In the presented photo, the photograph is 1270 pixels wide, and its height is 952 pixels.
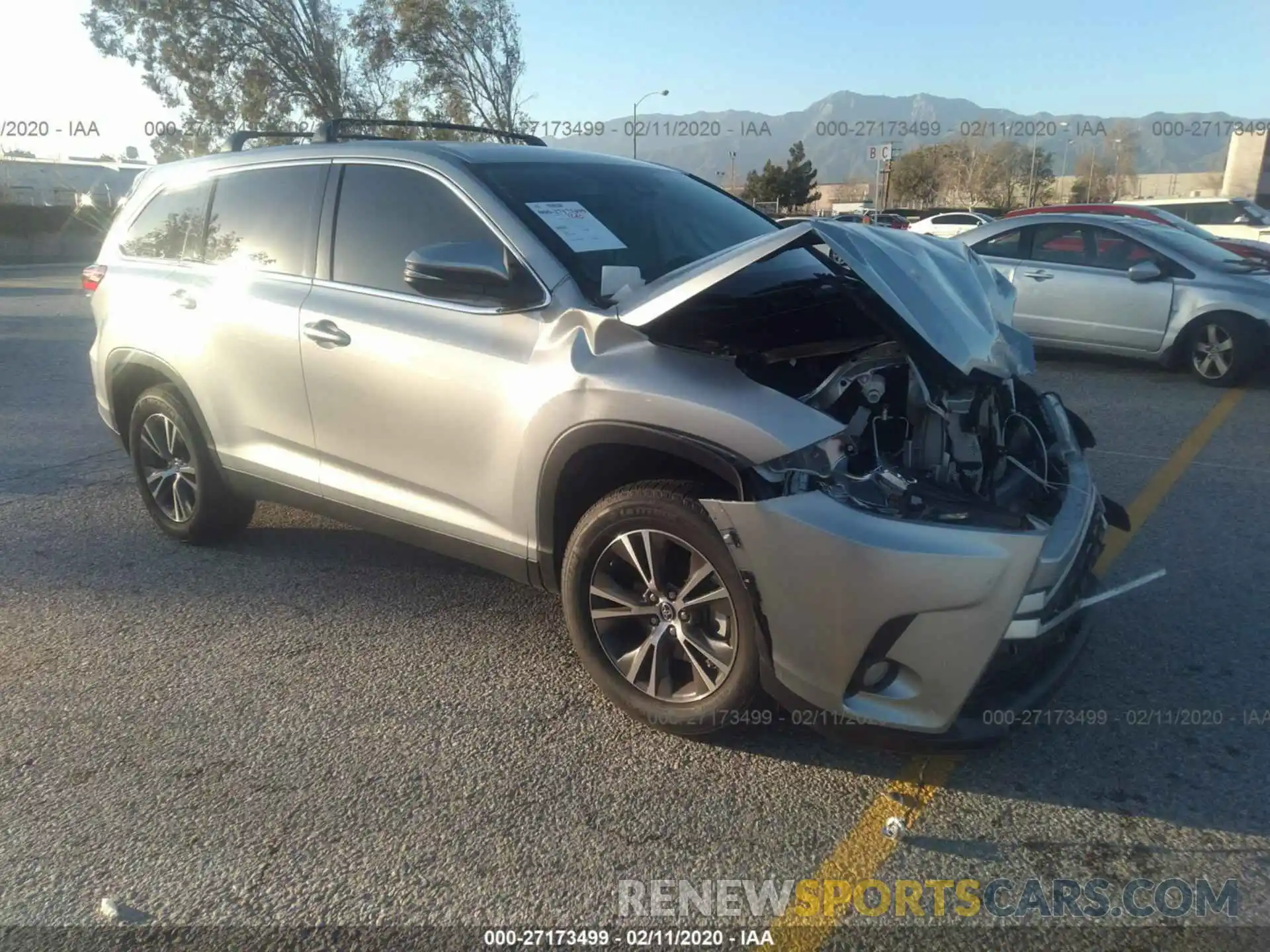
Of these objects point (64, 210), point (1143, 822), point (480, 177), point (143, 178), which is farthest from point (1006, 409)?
point (64, 210)

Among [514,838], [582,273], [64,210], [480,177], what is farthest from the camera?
[64,210]

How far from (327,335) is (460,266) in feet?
2.99

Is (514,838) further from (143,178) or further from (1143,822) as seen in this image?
(143,178)

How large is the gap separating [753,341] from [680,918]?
1645 millimetres

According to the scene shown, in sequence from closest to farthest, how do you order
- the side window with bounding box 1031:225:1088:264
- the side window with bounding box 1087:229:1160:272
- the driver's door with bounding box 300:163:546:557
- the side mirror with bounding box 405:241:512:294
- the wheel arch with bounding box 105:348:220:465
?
the side mirror with bounding box 405:241:512:294 < the driver's door with bounding box 300:163:546:557 < the wheel arch with bounding box 105:348:220:465 < the side window with bounding box 1087:229:1160:272 < the side window with bounding box 1031:225:1088:264

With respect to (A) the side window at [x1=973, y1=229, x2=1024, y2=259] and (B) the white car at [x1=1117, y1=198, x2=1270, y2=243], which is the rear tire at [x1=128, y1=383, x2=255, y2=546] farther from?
(B) the white car at [x1=1117, y1=198, x2=1270, y2=243]

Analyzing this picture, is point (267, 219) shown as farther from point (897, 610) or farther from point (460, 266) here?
point (897, 610)

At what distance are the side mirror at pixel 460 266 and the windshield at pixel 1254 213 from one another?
26.0 meters

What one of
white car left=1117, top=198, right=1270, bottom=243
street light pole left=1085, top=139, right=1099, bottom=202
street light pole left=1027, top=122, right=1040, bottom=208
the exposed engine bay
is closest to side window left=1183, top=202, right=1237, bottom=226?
white car left=1117, top=198, right=1270, bottom=243

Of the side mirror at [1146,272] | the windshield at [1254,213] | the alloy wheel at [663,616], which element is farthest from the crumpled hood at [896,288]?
the windshield at [1254,213]

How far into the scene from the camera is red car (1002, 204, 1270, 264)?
11179mm

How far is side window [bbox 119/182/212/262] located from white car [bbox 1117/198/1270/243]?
24.4 m

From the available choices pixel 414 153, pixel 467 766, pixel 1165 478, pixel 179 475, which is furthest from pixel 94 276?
pixel 1165 478

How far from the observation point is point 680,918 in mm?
2367
